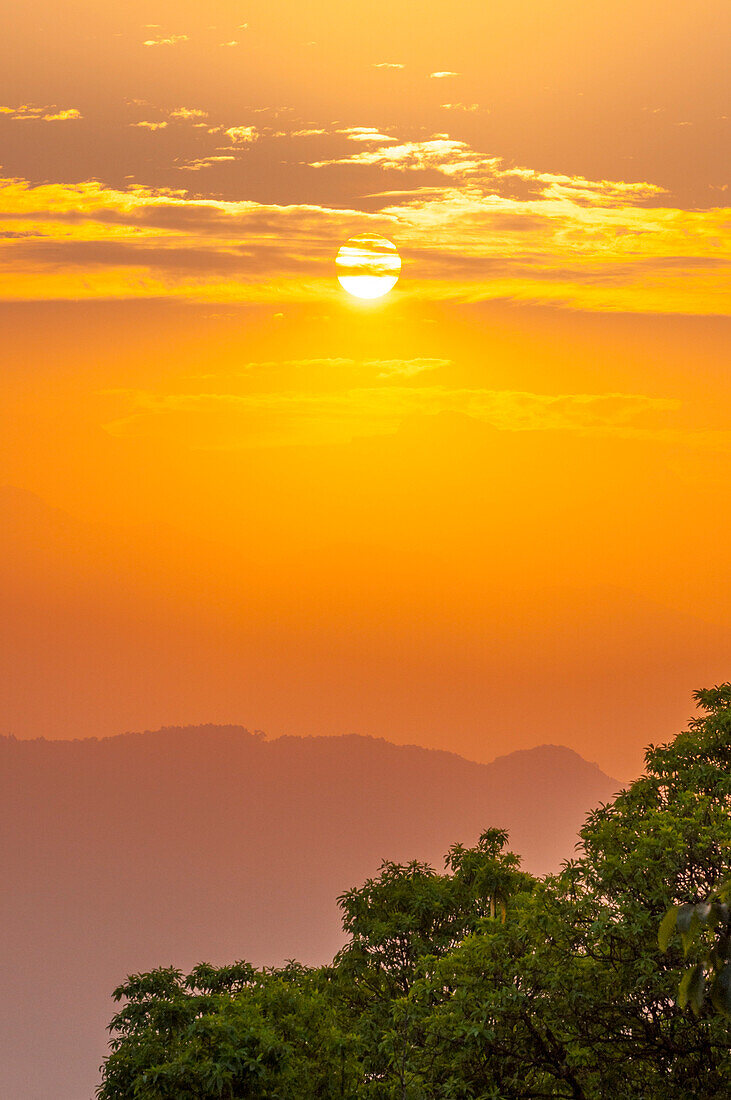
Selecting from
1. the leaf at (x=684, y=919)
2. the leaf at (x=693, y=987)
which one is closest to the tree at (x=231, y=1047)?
the leaf at (x=693, y=987)

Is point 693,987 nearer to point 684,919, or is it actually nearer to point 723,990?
point 723,990

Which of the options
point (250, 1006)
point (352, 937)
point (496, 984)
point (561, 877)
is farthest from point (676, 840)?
point (352, 937)

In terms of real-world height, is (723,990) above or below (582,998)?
below

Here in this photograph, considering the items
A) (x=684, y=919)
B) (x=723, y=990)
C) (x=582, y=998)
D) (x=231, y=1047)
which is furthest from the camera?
(x=231, y=1047)

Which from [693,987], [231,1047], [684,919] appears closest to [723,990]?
[693,987]

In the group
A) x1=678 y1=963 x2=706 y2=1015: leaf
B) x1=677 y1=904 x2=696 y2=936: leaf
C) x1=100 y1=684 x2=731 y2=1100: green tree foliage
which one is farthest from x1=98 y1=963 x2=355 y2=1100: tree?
x1=677 y1=904 x2=696 y2=936: leaf

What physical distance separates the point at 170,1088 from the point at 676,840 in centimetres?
1099

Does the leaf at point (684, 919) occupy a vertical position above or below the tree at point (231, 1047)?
below

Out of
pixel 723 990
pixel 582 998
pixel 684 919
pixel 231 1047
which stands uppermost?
pixel 231 1047

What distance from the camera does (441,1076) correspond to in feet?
58.6

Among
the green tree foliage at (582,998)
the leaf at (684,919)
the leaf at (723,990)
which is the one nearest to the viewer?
Answer: the leaf at (684,919)

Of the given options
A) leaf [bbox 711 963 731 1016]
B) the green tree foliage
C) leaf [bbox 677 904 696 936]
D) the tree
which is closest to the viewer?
leaf [bbox 677 904 696 936]

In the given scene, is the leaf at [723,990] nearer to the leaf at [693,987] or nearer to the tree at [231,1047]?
the leaf at [693,987]

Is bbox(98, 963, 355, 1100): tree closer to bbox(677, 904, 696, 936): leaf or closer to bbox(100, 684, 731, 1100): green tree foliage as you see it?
bbox(100, 684, 731, 1100): green tree foliage
